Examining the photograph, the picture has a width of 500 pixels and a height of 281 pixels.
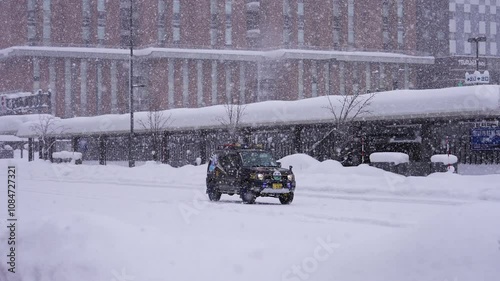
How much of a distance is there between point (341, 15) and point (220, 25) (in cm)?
1553

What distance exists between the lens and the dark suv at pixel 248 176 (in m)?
19.6

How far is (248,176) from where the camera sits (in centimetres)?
1972

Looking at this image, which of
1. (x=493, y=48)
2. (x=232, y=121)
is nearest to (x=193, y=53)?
(x=232, y=121)

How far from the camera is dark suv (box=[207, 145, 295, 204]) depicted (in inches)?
771

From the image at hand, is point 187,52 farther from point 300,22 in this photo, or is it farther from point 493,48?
point 493,48

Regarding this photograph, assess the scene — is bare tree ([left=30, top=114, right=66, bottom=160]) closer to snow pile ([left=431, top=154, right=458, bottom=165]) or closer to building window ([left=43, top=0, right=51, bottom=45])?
building window ([left=43, top=0, right=51, bottom=45])

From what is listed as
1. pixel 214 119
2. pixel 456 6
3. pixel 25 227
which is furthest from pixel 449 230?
pixel 456 6

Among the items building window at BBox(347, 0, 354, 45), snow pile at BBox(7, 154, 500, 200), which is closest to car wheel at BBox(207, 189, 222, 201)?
snow pile at BBox(7, 154, 500, 200)

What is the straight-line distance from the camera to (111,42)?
3147 inches

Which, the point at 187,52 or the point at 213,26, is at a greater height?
the point at 213,26

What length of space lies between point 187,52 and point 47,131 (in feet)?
80.1

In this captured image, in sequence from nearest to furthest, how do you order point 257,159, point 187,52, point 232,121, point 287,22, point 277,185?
point 277,185
point 257,159
point 232,121
point 187,52
point 287,22

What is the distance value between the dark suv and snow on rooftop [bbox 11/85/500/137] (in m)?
11.8

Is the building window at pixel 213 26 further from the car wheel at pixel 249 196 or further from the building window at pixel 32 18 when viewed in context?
the car wheel at pixel 249 196
